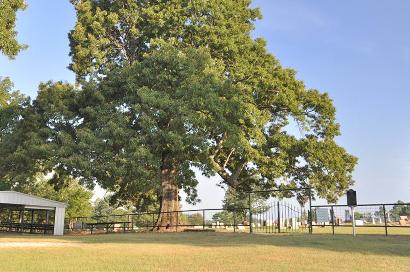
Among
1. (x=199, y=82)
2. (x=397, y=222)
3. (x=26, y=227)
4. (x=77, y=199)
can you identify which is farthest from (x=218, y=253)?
(x=77, y=199)

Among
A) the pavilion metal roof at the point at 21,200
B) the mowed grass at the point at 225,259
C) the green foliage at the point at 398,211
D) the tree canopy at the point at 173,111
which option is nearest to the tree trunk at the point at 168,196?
the tree canopy at the point at 173,111

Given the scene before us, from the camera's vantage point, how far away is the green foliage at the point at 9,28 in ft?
62.6

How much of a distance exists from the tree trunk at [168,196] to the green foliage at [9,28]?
421 inches

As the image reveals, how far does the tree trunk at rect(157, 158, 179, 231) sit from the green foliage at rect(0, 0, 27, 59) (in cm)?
1070

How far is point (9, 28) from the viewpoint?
1994 centimetres

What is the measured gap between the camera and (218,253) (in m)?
10.5

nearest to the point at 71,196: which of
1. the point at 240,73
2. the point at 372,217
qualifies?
the point at 240,73

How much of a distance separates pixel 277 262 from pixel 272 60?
69.3 feet

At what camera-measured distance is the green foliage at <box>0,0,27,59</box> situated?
1909 centimetres

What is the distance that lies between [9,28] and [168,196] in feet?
41.9

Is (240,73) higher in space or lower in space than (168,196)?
higher

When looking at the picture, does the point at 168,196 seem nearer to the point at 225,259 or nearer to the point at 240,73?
the point at 240,73

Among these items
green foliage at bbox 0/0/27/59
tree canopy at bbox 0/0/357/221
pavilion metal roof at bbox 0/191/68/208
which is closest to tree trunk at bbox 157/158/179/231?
tree canopy at bbox 0/0/357/221

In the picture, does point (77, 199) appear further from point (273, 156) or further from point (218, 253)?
point (218, 253)
